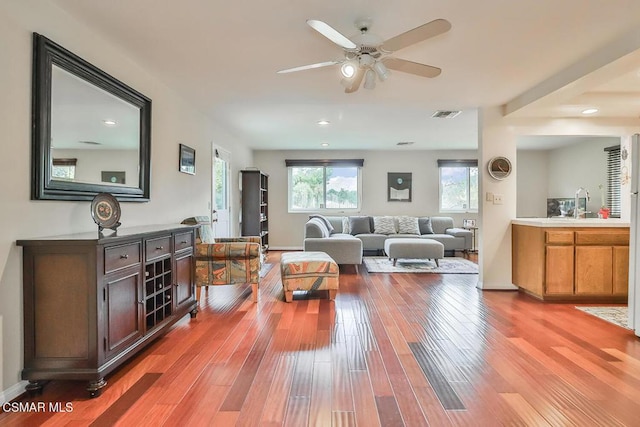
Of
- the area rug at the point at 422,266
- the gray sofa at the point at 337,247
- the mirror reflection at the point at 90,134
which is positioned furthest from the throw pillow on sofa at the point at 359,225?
the mirror reflection at the point at 90,134

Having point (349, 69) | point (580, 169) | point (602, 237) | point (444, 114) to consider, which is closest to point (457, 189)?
point (580, 169)

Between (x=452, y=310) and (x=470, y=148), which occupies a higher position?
(x=470, y=148)

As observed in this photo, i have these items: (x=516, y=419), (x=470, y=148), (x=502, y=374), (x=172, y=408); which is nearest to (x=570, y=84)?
(x=502, y=374)

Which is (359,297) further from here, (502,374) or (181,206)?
(181,206)

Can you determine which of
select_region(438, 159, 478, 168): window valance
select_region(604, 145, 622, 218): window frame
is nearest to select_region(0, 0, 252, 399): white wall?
select_region(438, 159, 478, 168): window valance

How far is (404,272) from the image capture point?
5578mm

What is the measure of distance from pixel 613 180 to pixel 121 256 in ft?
24.9

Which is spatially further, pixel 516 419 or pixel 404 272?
pixel 404 272

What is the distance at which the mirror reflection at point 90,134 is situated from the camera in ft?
7.14

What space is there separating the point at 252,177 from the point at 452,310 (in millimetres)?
4408

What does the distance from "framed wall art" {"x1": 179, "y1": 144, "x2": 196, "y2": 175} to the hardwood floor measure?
168 cm

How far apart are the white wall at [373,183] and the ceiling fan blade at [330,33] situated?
5963 mm

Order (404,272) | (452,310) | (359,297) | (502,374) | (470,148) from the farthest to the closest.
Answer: (470,148), (404,272), (359,297), (452,310), (502,374)

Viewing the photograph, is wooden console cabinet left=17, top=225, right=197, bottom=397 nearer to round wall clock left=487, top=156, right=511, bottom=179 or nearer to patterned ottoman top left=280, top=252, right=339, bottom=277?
patterned ottoman top left=280, top=252, right=339, bottom=277
